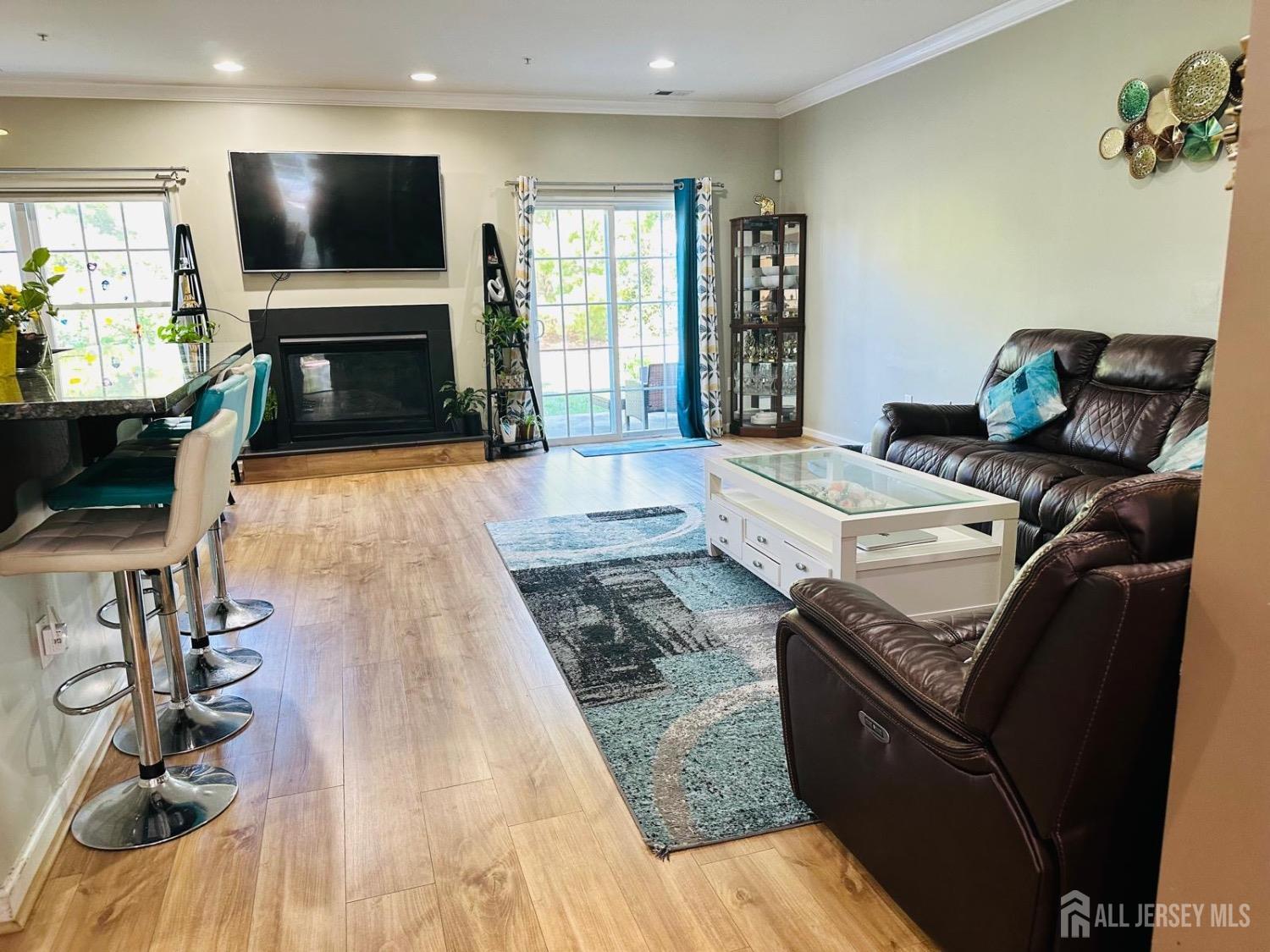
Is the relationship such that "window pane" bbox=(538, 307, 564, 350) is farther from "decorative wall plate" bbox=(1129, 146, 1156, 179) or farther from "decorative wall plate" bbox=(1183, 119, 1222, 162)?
"decorative wall plate" bbox=(1183, 119, 1222, 162)

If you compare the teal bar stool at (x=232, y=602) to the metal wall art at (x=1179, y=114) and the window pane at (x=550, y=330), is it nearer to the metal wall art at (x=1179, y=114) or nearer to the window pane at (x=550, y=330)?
the window pane at (x=550, y=330)

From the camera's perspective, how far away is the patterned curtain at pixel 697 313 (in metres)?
6.82

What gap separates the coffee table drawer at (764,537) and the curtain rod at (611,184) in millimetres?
4006

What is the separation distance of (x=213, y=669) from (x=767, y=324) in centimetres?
511

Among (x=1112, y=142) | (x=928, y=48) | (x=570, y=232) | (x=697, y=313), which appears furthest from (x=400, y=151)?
(x=1112, y=142)

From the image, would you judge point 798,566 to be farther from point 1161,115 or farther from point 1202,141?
point 1161,115

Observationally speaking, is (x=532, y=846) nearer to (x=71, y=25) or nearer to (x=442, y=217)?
(x=71, y=25)

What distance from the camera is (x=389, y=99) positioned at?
19.9 ft

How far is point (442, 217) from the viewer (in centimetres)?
634

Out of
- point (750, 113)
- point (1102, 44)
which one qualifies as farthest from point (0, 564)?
point (750, 113)

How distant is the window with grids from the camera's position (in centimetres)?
570

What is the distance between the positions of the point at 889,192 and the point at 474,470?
3.47 metres

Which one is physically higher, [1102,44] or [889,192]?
[1102,44]

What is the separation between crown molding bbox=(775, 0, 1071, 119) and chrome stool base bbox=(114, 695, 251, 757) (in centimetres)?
491
